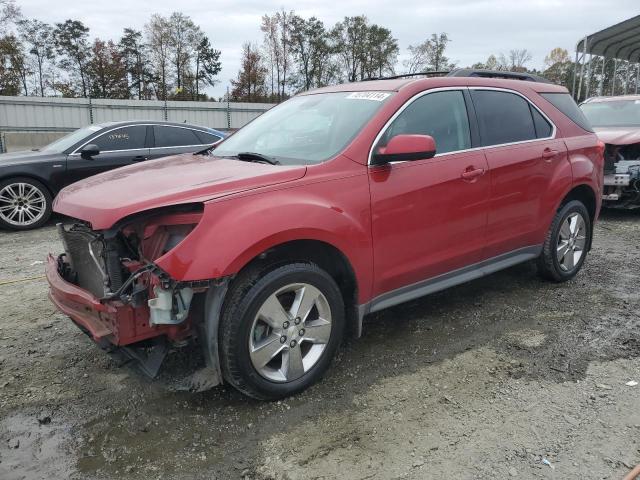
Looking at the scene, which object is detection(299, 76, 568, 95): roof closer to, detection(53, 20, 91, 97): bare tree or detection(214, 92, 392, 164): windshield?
detection(214, 92, 392, 164): windshield

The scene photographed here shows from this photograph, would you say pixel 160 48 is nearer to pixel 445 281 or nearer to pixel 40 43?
pixel 40 43

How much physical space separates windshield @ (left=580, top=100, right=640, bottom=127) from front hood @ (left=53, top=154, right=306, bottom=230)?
7935mm

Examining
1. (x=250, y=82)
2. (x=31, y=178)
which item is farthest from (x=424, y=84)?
(x=250, y=82)

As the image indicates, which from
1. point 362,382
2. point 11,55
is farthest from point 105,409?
point 11,55

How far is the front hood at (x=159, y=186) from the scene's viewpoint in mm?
2699

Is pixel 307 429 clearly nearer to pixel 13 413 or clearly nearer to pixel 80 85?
pixel 13 413

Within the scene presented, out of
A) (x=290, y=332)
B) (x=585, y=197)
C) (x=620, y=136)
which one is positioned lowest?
(x=290, y=332)

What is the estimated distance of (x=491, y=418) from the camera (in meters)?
2.90

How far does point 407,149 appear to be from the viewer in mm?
3189

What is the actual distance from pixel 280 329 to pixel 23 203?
20.7ft

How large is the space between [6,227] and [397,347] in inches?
252

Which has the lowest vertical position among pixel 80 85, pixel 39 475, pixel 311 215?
pixel 39 475

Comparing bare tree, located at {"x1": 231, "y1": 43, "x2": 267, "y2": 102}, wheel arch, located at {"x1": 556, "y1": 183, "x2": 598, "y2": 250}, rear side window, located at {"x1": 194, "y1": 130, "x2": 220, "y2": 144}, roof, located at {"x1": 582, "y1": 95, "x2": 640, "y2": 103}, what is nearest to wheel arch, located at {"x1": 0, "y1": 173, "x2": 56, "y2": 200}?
rear side window, located at {"x1": 194, "y1": 130, "x2": 220, "y2": 144}

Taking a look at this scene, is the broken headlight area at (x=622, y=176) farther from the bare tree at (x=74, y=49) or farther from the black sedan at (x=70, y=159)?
the bare tree at (x=74, y=49)
